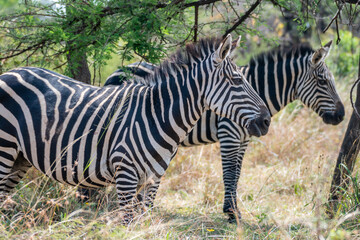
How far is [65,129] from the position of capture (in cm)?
423

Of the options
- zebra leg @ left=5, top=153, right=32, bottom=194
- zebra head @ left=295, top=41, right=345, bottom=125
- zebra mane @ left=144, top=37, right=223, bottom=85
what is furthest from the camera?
zebra head @ left=295, top=41, right=345, bottom=125

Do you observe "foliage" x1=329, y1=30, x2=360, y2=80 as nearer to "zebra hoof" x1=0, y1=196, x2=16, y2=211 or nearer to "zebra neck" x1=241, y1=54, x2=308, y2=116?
"zebra neck" x1=241, y1=54, x2=308, y2=116

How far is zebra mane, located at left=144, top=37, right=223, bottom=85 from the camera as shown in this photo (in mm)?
4375

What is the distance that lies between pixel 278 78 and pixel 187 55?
83.3 inches

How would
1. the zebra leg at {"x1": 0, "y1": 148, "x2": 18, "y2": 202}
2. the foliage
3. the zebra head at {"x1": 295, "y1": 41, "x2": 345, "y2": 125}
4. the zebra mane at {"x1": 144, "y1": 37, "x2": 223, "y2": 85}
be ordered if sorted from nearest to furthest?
the zebra leg at {"x1": 0, "y1": 148, "x2": 18, "y2": 202}
the zebra mane at {"x1": 144, "y1": 37, "x2": 223, "y2": 85}
the zebra head at {"x1": 295, "y1": 41, "x2": 345, "y2": 125}
the foliage

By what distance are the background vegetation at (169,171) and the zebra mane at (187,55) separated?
0.51 metres

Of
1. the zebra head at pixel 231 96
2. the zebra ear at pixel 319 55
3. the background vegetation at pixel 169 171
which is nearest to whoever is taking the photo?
the background vegetation at pixel 169 171

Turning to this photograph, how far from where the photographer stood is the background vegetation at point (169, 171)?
3750 mm

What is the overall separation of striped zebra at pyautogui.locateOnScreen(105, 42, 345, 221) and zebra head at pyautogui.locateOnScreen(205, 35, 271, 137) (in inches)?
61.6

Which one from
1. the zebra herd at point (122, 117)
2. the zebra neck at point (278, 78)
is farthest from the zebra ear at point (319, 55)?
the zebra herd at point (122, 117)

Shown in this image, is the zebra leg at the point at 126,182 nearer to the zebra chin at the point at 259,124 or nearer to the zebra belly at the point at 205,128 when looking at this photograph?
the zebra chin at the point at 259,124

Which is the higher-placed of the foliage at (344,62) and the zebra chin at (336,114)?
the foliage at (344,62)

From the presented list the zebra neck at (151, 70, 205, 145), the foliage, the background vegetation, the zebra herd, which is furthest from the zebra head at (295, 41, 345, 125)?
the foliage

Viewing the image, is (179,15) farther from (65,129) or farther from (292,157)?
(292,157)
